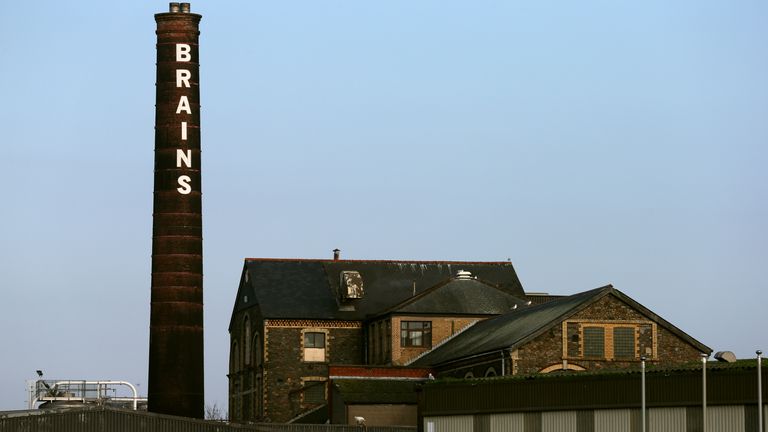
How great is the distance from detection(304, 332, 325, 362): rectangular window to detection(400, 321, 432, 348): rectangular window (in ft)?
21.1

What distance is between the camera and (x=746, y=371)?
50.8 meters

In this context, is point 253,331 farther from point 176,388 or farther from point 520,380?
point 520,380

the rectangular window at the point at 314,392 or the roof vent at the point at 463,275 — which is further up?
the roof vent at the point at 463,275

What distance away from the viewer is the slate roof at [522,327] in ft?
236

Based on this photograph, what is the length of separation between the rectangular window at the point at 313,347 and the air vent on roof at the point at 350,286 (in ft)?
9.13

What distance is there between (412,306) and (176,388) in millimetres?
19636

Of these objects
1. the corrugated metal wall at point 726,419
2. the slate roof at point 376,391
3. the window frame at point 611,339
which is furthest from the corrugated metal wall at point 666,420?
the slate roof at point 376,391

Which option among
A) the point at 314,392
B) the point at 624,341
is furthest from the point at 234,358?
the point at 624,341

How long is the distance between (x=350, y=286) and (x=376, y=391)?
56.3 ft

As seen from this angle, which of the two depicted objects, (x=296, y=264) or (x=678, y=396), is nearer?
(x=678, y=396)

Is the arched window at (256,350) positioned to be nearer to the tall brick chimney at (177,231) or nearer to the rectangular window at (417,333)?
the rectangular window at (417,333)

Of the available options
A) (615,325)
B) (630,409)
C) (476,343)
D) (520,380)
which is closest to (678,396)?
(630,409)

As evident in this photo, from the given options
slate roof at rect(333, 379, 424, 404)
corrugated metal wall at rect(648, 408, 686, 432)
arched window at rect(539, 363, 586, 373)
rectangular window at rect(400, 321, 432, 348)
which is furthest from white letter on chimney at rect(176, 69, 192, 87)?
corrugated metal wall at rect(648, 408, 686, 432)

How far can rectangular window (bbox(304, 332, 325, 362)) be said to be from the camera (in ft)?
305
